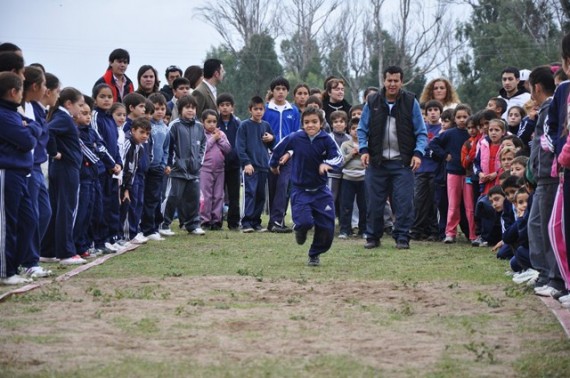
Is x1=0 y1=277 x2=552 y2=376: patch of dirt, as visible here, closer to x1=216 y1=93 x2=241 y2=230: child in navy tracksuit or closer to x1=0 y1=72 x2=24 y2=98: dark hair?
x1=0 y1=72 x2=24 y2=98: dark hair

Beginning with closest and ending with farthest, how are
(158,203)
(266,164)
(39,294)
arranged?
(39,294) → (158,203) → (266,164)

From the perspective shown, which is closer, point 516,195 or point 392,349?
point 392,349

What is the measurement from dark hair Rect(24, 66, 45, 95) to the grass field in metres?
1.96

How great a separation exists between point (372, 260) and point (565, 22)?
3692cm

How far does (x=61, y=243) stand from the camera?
38.9 feet

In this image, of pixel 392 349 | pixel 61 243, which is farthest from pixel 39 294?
pixel 392 349

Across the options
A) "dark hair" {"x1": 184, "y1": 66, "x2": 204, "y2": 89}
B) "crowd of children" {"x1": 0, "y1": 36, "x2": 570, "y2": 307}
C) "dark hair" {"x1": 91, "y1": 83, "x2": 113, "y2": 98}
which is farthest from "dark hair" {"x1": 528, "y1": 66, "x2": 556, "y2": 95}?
"dark hair" {"x1": 184, "y1": 66, "x2": 204, "y2": 89}

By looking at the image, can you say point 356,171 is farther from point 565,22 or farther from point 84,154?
point 565,22

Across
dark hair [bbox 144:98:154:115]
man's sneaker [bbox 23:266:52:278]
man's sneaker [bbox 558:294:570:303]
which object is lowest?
man's sneaker [bbox 23:266:52:278]

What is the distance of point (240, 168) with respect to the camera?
18.3 m

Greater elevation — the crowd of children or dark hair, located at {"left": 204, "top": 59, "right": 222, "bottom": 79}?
dark hair, located at {"left": 204, "top": 59, "right": 222, "bottom": 79}

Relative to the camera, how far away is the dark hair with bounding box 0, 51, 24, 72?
10266 millimetres

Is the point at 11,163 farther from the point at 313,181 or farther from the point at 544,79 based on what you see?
the point at 544,79

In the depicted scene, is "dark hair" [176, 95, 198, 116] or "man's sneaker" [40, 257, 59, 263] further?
"dark hair" [176, 95, 198, 116]
